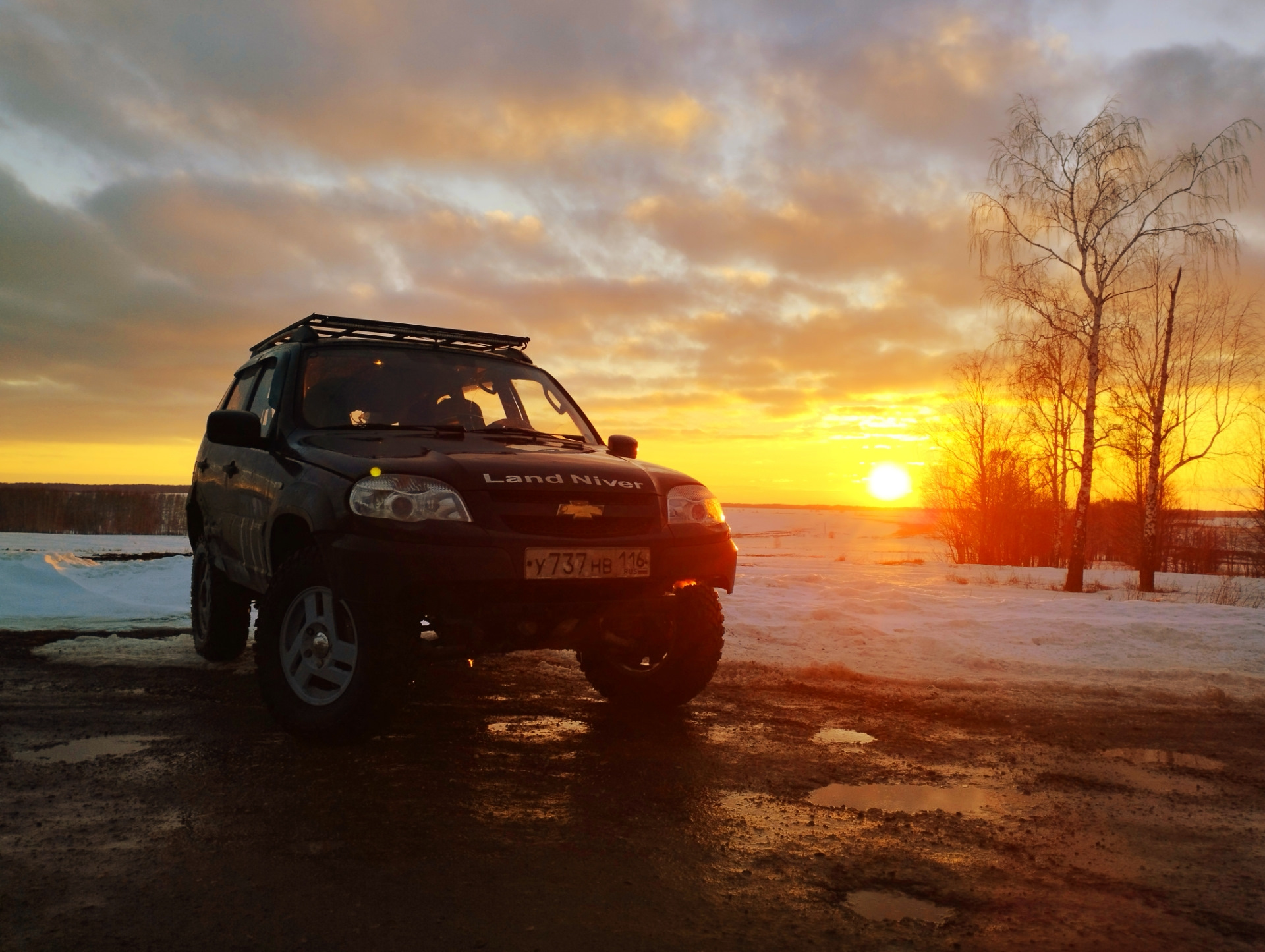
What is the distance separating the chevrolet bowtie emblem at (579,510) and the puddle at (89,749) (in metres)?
2.33

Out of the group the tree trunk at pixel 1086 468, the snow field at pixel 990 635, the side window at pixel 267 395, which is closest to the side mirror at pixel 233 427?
the side window at pixel 267 395

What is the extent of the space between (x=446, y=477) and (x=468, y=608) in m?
0.61

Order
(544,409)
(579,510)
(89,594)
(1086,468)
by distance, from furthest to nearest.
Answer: (1086,468) < (89,594) < (544,409) < (579,510)

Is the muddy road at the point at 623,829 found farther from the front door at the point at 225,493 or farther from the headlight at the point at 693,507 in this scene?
the headlight at the point at 693,507

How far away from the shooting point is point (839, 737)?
483cm

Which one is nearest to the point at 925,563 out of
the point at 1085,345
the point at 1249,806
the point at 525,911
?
the point at 1085,345

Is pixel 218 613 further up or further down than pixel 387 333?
further down

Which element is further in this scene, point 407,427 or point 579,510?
point 407,427

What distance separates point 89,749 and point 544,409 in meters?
3.18

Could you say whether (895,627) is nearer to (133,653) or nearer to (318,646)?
(318,646)

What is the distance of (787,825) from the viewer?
3.29m

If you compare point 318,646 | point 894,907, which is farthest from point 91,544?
point 894,907

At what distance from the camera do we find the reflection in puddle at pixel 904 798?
11.7ft

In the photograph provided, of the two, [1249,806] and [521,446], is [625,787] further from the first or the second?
[1249,806]
